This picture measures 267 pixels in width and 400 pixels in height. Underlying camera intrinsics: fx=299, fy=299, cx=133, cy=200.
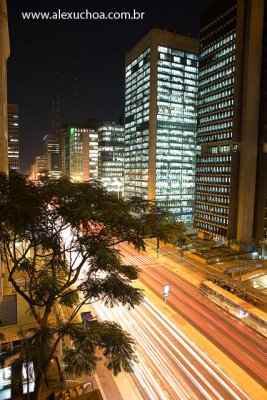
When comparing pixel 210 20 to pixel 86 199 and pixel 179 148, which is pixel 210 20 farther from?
pixel 86 199

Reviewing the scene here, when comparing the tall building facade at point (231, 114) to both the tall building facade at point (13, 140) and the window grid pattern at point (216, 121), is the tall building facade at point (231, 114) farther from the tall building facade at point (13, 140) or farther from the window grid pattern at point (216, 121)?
the tall building facade at point (13, 140)

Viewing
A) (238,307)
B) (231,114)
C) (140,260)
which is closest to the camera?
(238,307)

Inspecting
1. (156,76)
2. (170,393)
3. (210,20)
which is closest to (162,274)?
(170,393)

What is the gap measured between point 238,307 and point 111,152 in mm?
132804

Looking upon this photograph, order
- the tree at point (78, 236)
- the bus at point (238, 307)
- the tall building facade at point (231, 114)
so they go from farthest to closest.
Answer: the tall building facade at point (231, 114)
the bus at point (238, 307)
the tree at point (78, 236)

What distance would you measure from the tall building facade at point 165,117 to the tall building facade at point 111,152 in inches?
1627

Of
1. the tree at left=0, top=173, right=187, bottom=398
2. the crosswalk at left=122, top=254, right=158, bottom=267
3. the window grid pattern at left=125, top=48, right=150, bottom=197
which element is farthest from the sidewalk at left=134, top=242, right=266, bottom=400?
the window grid pattern at left=125, top=48, right=150, bottom=197

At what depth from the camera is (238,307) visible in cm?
3297

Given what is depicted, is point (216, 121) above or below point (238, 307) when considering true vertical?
above

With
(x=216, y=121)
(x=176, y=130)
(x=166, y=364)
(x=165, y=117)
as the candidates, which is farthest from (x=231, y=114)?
(x=166, y=364)

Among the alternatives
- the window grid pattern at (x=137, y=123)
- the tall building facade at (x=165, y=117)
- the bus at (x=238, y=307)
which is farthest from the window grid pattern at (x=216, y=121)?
the bus at (x=238, y=307)

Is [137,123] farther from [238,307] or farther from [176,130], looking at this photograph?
[238,307]

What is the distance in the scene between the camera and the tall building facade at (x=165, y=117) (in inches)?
4045

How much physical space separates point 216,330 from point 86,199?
25.0 metres
